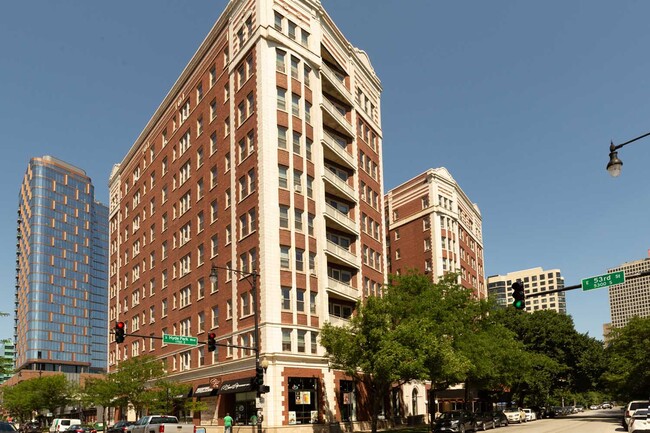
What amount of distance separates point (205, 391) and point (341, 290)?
14.4 meters

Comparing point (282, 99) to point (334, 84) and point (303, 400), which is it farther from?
point (303, 400)

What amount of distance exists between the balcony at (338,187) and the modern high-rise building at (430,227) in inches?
1214

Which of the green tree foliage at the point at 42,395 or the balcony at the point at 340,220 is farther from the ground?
the balcony at the point at 340,220

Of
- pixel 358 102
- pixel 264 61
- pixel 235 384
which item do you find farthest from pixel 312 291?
pixel 358 102

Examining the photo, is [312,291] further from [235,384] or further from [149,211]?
[149,211]

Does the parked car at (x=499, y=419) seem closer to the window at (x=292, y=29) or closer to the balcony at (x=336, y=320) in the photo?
the balcony at (x=336, y=320)

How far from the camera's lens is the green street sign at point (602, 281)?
90.8ft

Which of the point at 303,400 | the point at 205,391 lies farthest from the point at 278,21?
the point at 205,391

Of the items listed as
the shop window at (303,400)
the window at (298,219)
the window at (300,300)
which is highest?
the window at (298,219)

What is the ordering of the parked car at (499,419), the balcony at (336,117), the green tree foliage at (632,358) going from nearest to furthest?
1. the balcony at (336,117)
2. the parked car at (499,419)
3. the green tree foliage at (632,358)

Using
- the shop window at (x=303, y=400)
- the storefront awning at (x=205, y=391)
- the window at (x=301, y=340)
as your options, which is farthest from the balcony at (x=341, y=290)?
the storefront awning at (x=205, y=391)

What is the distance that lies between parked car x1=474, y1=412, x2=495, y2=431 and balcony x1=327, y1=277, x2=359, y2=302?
14.0 metres

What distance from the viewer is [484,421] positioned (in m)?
53.5

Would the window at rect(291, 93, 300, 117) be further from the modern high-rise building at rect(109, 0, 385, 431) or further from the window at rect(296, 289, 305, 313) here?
the window at rect(296, 289, 305, 313)
